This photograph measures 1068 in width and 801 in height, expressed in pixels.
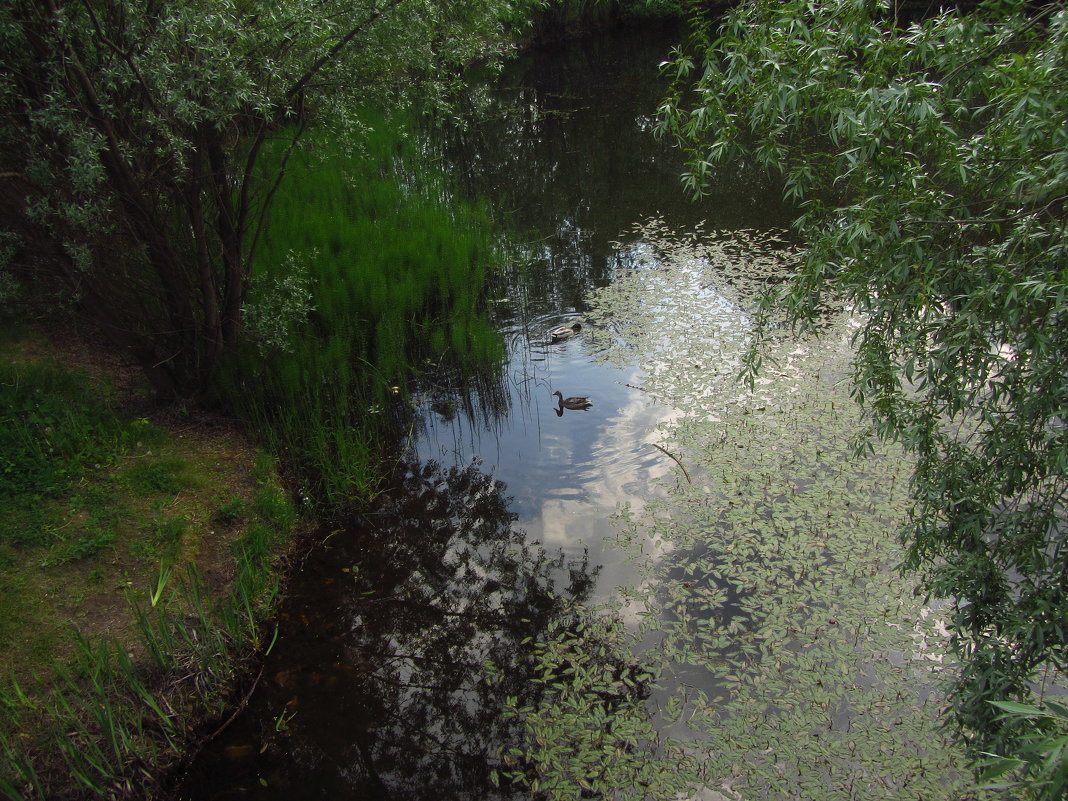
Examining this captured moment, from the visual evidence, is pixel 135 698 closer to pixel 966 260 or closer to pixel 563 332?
pixel 966 260

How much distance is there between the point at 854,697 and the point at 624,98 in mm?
15720

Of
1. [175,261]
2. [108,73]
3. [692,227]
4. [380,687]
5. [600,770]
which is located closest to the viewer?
[600,770]

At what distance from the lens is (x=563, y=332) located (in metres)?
6.86

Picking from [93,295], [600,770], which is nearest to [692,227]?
[93,295]

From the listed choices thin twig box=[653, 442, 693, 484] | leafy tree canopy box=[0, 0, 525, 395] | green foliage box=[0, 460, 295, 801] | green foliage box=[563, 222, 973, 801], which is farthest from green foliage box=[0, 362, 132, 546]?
thin twig box=[653, 442, 693, 484]

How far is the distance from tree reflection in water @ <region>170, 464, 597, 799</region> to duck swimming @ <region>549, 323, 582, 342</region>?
7.84 ft

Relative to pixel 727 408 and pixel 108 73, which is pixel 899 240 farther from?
pixel 108 73

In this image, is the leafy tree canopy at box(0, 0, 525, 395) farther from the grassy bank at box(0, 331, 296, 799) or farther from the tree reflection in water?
the tree reflection in water

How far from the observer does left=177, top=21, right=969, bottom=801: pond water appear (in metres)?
3.24

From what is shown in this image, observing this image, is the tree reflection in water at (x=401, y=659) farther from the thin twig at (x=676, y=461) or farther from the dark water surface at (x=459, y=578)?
the thin twig at (x=676, y=461)

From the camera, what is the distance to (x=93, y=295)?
4582 mm

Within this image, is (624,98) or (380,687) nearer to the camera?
(380,687)

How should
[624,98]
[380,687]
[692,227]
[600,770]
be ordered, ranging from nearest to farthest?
[600,770] < [380,687] < [692,227] < [624,98]

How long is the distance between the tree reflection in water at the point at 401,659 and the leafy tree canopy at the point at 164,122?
2.09m
